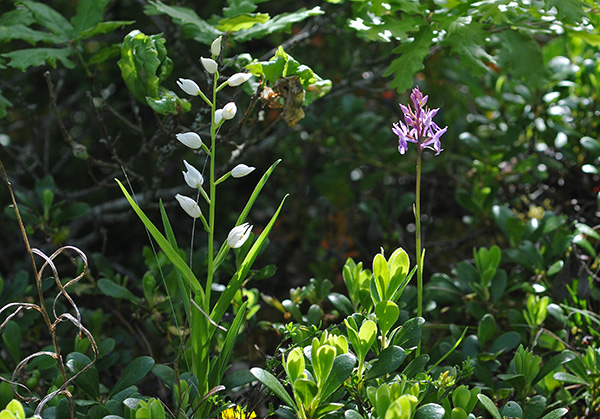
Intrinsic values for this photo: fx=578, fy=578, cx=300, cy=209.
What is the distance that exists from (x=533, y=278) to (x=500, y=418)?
637mm

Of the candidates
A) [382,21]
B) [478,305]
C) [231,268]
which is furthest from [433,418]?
[382,21]

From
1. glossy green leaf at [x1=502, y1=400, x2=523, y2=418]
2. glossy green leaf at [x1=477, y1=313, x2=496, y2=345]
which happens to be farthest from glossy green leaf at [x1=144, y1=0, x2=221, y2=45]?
glossy green leaf at [x1=502, y1=400, x2=523, y2=418]

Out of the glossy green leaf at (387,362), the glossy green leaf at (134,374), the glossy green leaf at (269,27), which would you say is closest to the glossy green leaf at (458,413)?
the glossy green leaf at (387,362)

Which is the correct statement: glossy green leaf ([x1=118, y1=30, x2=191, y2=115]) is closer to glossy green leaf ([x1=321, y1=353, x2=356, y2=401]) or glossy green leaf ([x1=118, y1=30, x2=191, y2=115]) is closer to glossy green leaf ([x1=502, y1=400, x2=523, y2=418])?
glossy green leaf ([x1=321, y1=353, x2=356, y2=401])

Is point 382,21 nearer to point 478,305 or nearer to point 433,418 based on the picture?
point 478,305

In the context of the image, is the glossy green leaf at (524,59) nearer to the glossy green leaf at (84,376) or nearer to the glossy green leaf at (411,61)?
the glossy green leaf at (411,61)

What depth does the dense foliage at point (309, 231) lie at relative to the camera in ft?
3.51

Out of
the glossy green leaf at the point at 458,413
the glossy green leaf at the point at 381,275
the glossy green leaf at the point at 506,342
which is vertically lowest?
the glossy green leaf at the point at 506,342

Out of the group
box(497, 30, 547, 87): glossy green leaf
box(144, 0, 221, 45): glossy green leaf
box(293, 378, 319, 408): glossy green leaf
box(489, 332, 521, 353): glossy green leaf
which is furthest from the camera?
box(497, 30, 547, 87): glossy green leaf

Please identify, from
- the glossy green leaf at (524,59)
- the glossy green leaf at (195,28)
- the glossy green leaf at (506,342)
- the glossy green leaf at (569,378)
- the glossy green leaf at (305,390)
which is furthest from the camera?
the glossy green leaf at (524,59)

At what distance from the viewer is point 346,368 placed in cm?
95

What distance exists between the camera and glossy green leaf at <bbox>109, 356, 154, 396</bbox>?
112 cm

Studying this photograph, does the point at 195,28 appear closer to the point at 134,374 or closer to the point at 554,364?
the point at 134,374

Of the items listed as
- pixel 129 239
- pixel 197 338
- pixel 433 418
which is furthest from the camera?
pixel 129 239
